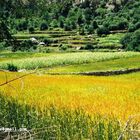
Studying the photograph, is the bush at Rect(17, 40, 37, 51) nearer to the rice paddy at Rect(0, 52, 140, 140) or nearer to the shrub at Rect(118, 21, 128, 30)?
the rice paddy at Rect(0, 52, 140, 140)

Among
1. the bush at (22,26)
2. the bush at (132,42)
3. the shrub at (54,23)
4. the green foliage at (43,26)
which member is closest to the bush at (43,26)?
the green foliage at (43,26)

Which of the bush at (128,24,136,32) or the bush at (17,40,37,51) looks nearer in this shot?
the bush at (17,40,37,51)

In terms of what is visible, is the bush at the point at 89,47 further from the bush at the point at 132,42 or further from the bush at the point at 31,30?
the bush at the point at 31,30

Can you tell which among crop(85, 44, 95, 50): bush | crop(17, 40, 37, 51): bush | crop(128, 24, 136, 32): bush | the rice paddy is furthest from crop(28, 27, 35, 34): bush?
crop(17, 40, 37, 51): bush

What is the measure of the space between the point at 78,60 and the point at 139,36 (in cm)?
3451

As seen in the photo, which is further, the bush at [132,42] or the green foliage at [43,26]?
the green foliage at [43,26]

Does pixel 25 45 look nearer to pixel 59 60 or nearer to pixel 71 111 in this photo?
pixel 71 111

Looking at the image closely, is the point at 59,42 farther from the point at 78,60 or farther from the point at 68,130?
the point at 68,130

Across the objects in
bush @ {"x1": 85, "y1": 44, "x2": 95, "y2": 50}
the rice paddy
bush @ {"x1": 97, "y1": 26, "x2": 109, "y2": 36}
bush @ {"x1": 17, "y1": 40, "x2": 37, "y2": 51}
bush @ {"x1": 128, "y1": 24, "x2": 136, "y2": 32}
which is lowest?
bush @ {"x1": 85, "y1": 44, "x2": 95, "y2": 50}

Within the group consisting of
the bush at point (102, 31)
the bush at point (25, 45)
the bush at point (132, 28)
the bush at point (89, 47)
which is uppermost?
the bush at point (25, 45)

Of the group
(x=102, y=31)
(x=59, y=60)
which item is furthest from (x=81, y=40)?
(x=59, y=60)

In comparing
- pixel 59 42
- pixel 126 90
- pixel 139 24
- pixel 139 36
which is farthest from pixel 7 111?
pixel 139 24

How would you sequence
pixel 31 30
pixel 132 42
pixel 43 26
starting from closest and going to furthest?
pixel 132 42 < pixel 31 30 < pixel 43 26

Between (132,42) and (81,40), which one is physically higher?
(132,42)
